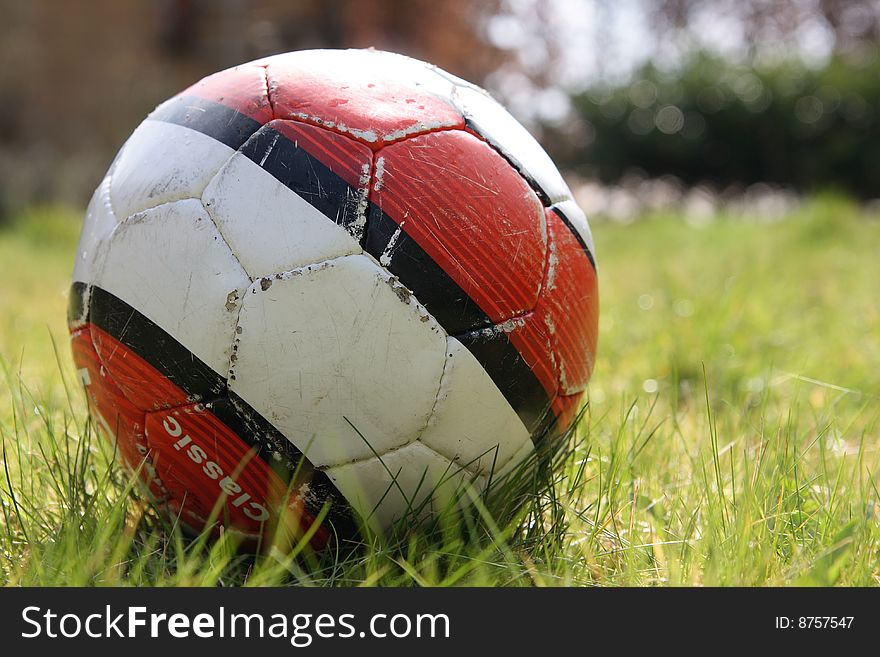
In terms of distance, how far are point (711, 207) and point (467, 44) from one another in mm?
8702

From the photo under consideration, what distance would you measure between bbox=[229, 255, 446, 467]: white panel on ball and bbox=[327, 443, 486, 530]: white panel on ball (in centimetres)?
6

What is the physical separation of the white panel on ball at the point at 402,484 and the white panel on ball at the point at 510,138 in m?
0.65

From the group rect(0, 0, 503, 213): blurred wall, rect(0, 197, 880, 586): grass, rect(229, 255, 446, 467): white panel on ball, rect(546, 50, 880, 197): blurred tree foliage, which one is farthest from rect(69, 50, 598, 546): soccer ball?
rect(546, 50, 880, 197): blurred tree foliage

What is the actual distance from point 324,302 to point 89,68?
1111cm

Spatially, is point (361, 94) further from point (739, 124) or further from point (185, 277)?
point (739, 124)

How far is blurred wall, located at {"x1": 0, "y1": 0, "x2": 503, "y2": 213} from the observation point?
32.2 feet

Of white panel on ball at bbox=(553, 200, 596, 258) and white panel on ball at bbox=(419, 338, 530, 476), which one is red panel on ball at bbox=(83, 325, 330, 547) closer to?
white panel on ball at bbox=(419, 338, 530, 476)

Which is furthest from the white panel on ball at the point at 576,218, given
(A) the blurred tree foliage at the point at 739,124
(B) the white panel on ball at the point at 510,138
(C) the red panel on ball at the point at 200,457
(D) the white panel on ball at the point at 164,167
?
(A) the blurred tree foliage at the point at 739,124

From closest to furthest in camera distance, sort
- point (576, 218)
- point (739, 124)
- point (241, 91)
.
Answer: point (241, 91) < point (576, 218) < point (739, 124)

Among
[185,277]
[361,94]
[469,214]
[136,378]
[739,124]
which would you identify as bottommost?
[136,378]

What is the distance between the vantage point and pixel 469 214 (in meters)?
1.78

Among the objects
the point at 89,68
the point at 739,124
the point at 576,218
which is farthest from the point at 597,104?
the point at 576,218

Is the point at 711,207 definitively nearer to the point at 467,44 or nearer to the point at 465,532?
the point at 467,44

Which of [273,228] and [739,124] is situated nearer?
[273,228]
